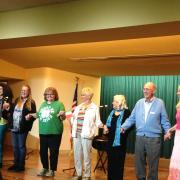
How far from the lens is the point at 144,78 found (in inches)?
324

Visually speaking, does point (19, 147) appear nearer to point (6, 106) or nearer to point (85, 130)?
point (6, 106)

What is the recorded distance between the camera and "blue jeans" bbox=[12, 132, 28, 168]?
4.75 m

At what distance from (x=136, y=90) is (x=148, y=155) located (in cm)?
463

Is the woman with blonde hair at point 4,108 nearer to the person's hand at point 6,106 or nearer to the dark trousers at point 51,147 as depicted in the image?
the person's hand at point 6,106

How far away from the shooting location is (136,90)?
8328 millimetres

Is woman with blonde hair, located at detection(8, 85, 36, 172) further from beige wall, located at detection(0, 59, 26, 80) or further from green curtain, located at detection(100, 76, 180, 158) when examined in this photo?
green curtain, located at detection(100, 76, 180, 158)

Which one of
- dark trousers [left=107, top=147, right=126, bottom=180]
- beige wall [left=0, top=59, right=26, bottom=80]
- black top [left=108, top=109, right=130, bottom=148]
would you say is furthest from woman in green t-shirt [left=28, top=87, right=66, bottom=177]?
beige wall [left=0, top=59, right=26, bottom=80]

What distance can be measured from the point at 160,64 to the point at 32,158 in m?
3.06

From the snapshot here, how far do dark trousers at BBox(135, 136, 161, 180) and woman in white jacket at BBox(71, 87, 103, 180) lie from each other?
626mm

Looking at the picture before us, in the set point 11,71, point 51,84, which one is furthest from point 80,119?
point 11,71

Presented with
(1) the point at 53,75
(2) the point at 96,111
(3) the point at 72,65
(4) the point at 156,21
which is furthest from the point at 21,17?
(1) the point at 53,75

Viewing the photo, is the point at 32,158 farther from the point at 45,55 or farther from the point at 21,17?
the point at 21,17

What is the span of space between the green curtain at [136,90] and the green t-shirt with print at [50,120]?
3945mm

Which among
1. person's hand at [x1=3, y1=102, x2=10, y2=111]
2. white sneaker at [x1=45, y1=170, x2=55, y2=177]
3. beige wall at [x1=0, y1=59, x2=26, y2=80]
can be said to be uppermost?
beige wall at [x1=0, y1=59, x2=26, y2=80]
